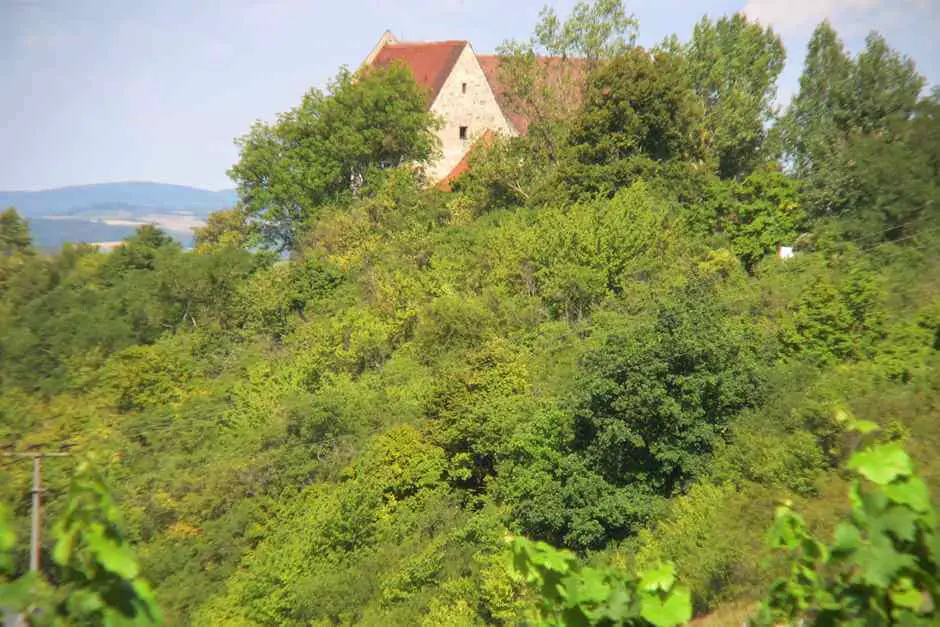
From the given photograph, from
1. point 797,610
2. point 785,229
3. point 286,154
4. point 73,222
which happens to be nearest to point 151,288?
point 286,154

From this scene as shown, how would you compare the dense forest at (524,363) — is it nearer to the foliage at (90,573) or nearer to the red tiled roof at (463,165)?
the foliage at (90,573)

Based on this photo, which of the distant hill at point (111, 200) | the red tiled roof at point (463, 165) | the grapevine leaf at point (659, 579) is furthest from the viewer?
the distant hill at point (111, 200)

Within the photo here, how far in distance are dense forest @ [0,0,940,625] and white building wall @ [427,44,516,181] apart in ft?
13.5

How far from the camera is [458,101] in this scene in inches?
1476

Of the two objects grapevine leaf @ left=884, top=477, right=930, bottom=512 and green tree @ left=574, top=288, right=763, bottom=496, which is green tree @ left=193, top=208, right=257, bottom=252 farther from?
grapevine leaf @ left=884, top=477, right=930, bottom=512

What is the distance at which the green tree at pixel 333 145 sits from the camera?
1254 inches

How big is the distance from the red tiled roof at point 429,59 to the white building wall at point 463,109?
35 centimetres

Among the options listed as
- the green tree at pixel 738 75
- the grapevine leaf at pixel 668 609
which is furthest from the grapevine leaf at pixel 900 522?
the green tree at pixel 738 75

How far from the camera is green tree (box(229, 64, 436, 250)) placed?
104ft

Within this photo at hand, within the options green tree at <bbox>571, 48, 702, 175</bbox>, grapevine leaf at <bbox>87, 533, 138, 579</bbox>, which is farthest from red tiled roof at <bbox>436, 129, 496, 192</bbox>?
grapevine leaf at <bbox>87, 533, 138, 579</bbox>

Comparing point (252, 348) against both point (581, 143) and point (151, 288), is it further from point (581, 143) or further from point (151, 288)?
point (581, 143)

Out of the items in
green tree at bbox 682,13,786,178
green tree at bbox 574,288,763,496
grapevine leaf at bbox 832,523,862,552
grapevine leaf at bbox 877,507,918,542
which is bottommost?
green tree at bbox 574,288,763,496

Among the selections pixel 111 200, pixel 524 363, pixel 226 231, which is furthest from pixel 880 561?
pixel 111 200

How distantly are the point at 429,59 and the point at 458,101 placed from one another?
3.63 metres
